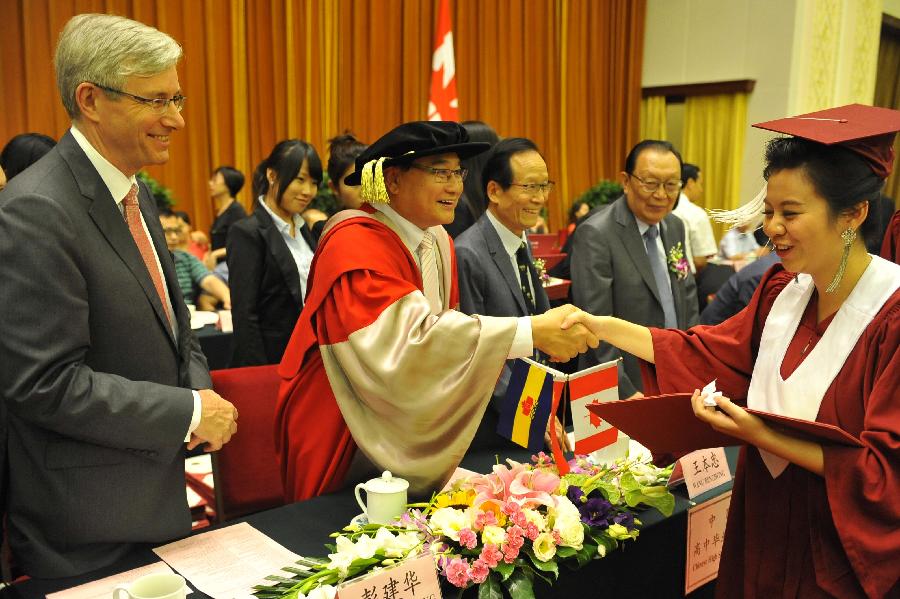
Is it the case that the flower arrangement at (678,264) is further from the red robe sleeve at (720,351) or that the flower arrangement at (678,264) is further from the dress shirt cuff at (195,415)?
the dress shirt cuff at (195,415)

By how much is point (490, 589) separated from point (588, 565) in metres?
0.29

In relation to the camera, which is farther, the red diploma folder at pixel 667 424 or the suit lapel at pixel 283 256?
the suit lapel at pixel 283 256

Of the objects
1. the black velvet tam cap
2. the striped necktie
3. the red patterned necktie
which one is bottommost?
the striped necktie

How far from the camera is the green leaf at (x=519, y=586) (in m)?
1.44

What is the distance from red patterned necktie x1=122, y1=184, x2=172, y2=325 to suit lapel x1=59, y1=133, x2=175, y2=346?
0.17 feet

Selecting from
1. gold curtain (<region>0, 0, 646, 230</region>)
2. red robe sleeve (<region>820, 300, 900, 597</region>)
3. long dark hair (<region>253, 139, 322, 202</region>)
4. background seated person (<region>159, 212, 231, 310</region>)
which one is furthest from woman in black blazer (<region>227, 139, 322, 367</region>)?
gold curtain (<region>0, 0, 646, 230</region>)

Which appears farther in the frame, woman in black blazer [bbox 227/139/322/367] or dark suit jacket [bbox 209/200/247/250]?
dark suit jacket [bbox 209/200/247/250]

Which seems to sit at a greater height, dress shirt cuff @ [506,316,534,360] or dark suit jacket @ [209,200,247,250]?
dress shirt cuff @ [506,316,534,360]

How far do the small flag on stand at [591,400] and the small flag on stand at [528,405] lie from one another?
0.21 ft

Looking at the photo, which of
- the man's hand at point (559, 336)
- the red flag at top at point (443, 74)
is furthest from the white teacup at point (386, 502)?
the red flag at top at point (443, 74)

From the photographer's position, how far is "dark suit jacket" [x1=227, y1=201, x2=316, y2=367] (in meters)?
3.25

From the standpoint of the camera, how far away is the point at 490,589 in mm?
1439

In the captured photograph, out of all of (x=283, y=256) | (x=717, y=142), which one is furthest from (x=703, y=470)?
(x=717, y=142)

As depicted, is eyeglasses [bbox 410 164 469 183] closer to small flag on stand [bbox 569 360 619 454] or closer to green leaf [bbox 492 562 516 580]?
small flag on stand [bbox 569 360 619 454]
